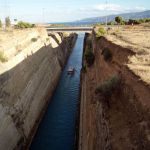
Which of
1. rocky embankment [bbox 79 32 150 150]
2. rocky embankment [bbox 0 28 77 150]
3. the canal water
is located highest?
rocky embankment [bbox 79 32 150 150]

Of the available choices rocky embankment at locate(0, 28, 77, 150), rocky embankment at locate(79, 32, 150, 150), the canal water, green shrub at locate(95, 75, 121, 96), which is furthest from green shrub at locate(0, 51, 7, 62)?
green shrub at locate(95, 75, 121, 96)

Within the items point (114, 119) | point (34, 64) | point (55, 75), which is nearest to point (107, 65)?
point (114, 119)

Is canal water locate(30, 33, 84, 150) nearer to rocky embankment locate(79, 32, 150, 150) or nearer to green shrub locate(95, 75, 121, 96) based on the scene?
rocky embankment locate(79, 32, 150, 150)

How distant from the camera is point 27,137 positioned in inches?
905

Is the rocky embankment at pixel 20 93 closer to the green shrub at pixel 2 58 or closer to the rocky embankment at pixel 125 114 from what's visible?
the green shrub at pixel 2 58

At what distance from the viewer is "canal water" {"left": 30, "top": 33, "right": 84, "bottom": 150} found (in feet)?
77.3

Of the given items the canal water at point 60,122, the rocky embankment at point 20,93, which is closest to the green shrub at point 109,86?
the rocky embankment at point 20,93

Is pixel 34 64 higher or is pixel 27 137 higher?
pixel 34 64

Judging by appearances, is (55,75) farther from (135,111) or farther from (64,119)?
(135,111)

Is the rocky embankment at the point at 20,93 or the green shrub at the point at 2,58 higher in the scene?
the green shrub at the point at 2,58

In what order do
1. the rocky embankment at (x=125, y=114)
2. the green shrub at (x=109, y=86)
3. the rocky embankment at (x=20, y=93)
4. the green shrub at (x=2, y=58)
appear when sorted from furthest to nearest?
the green shrub at (x=2, y=58)
the rocky embankment at (x=20, y=93)
the green shrub at (x=109, y=86)
the rocky embankment at (x=125, y=114)

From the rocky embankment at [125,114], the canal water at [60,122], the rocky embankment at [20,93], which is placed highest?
the rocky embankment at [125,114]

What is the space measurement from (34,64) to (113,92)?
19.7 metres

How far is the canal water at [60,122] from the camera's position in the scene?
2355 cm
